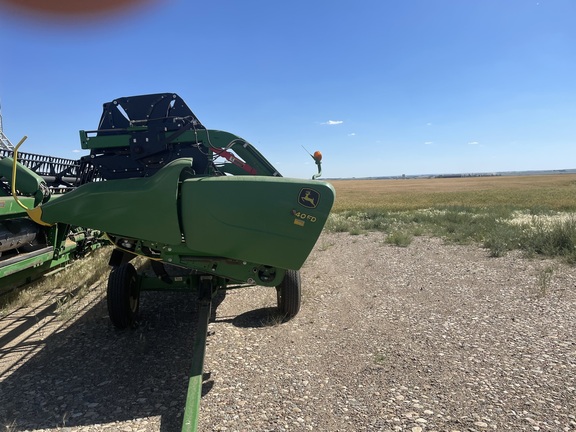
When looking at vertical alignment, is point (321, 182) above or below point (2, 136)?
below

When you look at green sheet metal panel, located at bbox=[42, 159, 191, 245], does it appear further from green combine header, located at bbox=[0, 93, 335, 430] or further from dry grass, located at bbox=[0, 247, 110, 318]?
dry grass, located at bbox=[0, 247, 110, 318]

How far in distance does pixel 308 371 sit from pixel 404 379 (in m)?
0.87

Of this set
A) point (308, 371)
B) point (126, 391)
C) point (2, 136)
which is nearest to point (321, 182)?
point (308, 371)

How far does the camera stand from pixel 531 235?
10.4 m

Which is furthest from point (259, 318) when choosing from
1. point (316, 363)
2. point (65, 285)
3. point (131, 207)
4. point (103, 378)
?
point (65, 285)

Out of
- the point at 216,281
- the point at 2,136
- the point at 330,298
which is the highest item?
the point at 2,136

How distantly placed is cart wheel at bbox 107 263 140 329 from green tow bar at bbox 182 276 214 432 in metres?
0.87

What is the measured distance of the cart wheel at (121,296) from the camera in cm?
428

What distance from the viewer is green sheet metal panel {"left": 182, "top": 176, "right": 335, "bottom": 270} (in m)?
3.07

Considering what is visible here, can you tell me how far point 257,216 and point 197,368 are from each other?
1.26m

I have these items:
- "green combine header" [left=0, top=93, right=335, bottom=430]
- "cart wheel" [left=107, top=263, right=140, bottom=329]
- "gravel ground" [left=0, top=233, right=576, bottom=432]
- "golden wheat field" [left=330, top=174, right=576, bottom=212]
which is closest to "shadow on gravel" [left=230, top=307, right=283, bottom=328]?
"gravel ground" [left=0, top=233, right=576, bottom=432]

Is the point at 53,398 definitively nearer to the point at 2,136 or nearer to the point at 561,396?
the point at 561,396

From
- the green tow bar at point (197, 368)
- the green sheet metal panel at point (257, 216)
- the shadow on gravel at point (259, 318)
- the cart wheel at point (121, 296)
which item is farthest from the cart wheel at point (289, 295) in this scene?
the cart wheel at point (121, 296)

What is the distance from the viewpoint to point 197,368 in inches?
115
